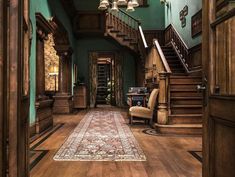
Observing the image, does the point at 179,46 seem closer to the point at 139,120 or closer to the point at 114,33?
the point at 114,33

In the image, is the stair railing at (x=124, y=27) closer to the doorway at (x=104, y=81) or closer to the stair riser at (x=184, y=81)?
the stair riser at (x=184, y=81)

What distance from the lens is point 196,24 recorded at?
29.3ft

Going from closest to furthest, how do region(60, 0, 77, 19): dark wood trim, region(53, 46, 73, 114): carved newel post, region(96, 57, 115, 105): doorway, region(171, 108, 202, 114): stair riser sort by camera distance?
region(171, 108, 202, 114): stair riser
region(60, 0, 77, 19): dark wood trim
region(53, 46, 73, 114): carved newel post
region(96, 57, 115, 105): doorway

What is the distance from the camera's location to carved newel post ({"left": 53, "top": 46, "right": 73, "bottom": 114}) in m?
10.6

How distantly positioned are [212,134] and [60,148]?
2.94 metres

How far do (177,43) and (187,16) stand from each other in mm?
1331

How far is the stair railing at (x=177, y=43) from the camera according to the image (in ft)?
32.6

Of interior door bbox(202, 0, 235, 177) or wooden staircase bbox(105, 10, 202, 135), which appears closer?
interior door bbox(202, 0, 235, 177)

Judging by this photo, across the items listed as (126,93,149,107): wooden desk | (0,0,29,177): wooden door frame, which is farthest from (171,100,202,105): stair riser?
(0,0,29,177): wooden door frame

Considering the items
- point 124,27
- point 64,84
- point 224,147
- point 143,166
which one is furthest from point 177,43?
point 224,147

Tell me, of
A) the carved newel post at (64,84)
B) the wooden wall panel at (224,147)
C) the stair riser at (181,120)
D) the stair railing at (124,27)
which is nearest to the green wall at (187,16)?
the stair railing at (124,27)

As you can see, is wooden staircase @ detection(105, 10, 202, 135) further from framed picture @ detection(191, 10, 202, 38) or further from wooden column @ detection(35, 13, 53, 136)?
wooden column @ detection(35, 13, 53, 136)

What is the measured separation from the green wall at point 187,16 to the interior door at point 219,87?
6.78 metres

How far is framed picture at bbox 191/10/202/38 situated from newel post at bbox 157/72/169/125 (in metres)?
2.88
